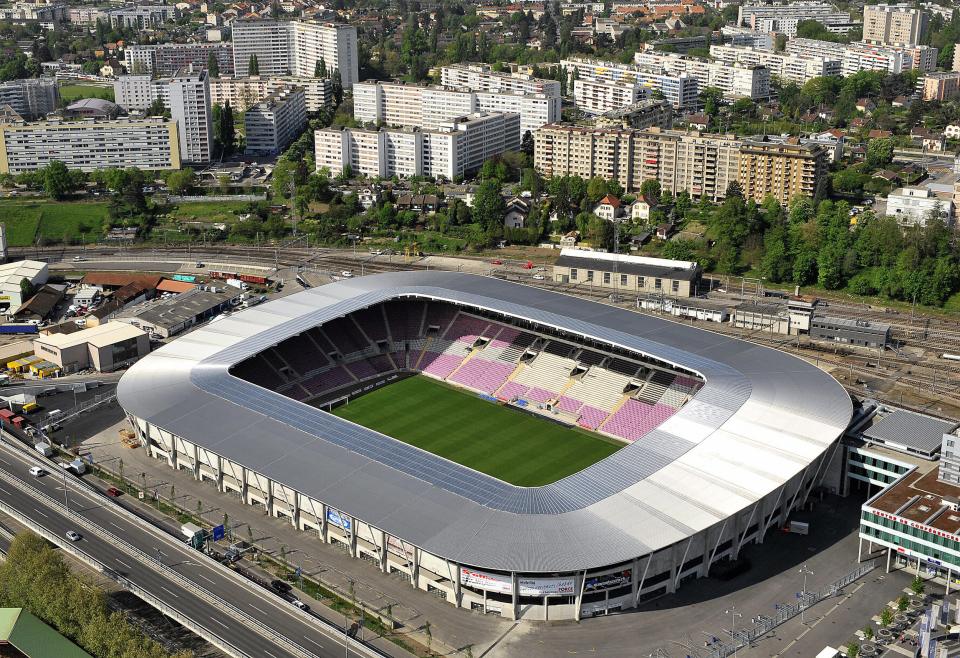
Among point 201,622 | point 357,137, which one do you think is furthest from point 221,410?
point 357,137

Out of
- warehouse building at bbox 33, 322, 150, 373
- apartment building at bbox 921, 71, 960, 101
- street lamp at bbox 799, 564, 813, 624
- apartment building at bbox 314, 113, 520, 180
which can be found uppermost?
apartment building at bbox 921, 71, 960, 101

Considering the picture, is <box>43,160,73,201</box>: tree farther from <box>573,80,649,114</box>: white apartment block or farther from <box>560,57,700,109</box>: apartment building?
<box>560,57,700,109</box>: apartment building

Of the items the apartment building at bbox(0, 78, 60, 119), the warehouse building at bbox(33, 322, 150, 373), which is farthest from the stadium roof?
the apartment building at bbox(0, 78, 60, 119)

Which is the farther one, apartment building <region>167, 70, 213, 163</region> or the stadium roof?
apartment building <region>167, 70, 213, 163</region>

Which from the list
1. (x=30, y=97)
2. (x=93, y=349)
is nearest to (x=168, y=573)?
(x=93, y=349)

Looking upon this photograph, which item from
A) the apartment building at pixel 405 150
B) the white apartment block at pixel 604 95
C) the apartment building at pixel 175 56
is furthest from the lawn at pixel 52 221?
the apartment building at pixel 175 56

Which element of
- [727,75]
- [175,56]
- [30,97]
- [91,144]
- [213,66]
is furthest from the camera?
[175,56]

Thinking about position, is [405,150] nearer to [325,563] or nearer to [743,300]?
[743,300]
